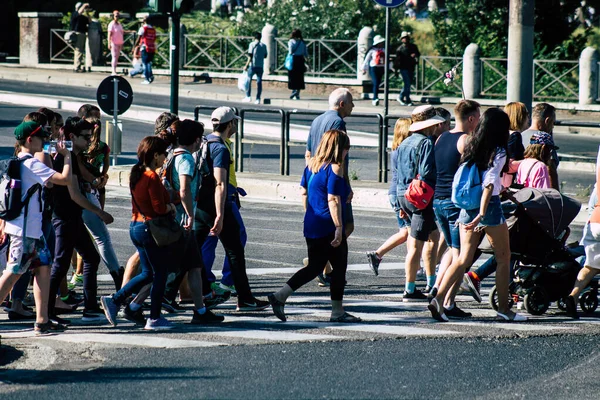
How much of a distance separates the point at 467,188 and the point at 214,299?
2346 millimetres

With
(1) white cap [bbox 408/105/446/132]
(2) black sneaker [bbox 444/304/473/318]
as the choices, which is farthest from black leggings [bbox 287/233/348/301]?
(1) white cap [bbox 408/105/446/132]

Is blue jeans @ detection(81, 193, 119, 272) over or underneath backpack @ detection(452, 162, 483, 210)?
underneath

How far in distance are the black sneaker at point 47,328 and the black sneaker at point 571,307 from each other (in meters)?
3.93

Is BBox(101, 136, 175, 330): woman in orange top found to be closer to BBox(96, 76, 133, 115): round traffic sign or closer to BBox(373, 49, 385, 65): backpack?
BBox(96, 76, 133, 115): round traffic sign

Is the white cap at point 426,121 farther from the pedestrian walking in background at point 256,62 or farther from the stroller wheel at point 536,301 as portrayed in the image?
the pedestrian walking in background at point 256,62

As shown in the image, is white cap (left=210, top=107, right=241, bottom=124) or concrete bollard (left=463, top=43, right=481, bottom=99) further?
concrete bollard (left=463, top=43, right=481, bottom=99)

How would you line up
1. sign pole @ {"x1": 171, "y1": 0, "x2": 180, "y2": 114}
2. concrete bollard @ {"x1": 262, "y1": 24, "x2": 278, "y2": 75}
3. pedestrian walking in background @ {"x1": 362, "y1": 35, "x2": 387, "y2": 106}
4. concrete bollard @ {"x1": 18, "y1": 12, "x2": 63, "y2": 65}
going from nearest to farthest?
1. sign pole @ {"x1": 171, "y1": 0, "x2": 180, "y2": 114}
2. pedestrian walking in background @ {"x1": 362, "y1": 35, "x2": 387, "y2": 106}
3. concrete bollard @ {"x1": 262, "y1": 24, "x2": 278, "y2": 75}
4. concrete bollard @ {"x1": 18, "y1": 12, "x2": 63, "y2": 65}

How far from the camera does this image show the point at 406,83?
3036 cm

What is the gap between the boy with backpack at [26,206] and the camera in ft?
27.7

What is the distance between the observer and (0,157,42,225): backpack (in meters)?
8.41

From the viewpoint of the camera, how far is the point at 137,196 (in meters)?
8.98

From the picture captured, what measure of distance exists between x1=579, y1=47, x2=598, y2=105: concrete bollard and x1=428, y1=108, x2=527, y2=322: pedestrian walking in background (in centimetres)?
2128

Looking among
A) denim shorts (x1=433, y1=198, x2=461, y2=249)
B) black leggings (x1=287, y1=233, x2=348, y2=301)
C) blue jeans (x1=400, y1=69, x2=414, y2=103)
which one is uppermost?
blue jeans (x1=400, y1=69, x2=414, y2=103)

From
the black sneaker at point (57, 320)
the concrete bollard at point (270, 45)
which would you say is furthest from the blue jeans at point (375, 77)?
the black sneaker at point (57, 320)
